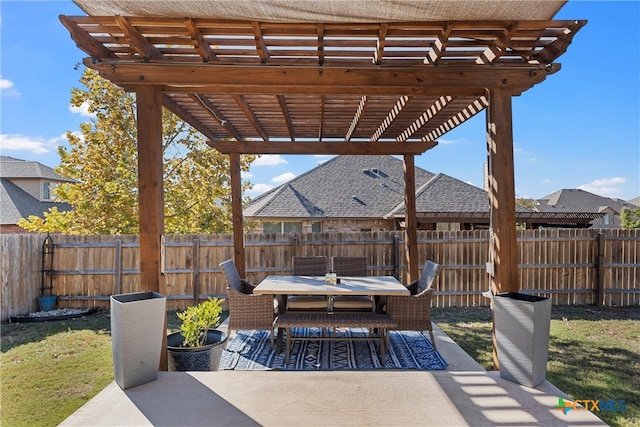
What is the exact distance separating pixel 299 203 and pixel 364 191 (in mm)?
2680

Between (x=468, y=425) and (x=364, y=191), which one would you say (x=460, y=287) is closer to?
(x=468, y=425)

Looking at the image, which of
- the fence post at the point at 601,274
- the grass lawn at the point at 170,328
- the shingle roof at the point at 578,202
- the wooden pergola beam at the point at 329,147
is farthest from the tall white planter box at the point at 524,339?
the shingle roof at the point at 578,202

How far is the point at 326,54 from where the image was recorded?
11.3ft

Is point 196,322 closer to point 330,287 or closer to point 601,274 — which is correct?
point 330,287

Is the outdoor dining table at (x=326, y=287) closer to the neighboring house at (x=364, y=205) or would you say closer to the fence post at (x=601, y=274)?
the fence post at (x=601, y=274)

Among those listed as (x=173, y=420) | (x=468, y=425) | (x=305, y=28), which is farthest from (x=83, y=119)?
(x=468, y=425)

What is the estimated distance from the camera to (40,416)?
135 inches

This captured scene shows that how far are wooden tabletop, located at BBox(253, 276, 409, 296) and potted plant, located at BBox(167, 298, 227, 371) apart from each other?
2.97 ft

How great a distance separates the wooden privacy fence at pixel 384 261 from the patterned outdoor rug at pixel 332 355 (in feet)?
8.48

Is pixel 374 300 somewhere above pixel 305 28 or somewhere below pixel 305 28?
below

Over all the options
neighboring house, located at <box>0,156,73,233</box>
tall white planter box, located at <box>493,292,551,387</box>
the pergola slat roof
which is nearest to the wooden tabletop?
tall white planter box, located at <box>493,292,551,387</box>

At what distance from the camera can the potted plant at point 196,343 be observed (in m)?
3.51

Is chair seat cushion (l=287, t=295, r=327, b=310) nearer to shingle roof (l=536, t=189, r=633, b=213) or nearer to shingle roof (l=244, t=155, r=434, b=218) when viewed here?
shingle roof (l=244, t=155, r=434, b=218)

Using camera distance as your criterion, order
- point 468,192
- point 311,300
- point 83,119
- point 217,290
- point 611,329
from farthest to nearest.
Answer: point 468,192 → point 83,119 → point 217,290 → point 611,329 → point 311,300
